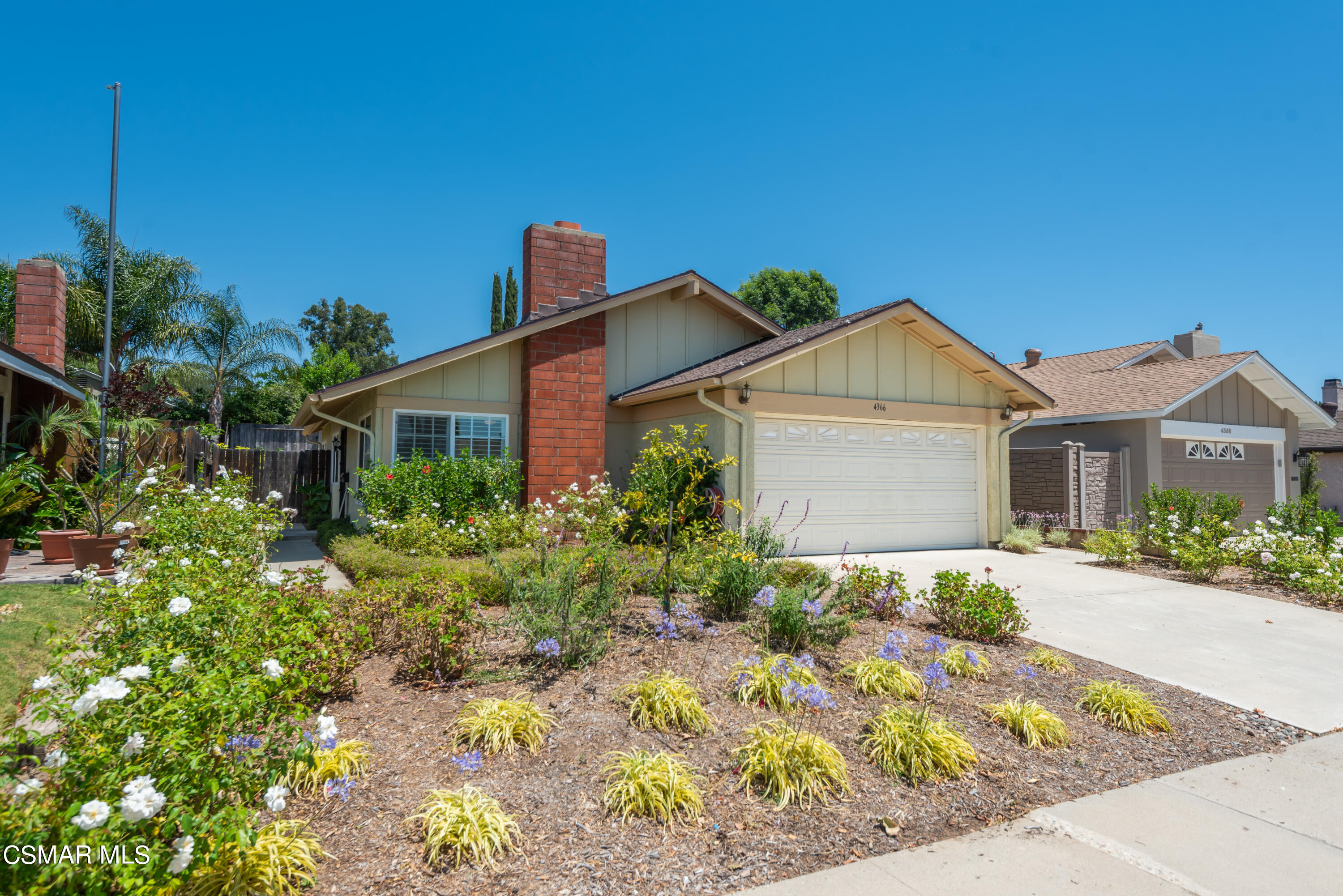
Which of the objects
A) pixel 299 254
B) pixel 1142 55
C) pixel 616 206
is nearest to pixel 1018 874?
pixel 1142 55

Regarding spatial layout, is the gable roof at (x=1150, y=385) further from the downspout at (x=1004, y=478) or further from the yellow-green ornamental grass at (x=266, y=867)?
the yellow-green ornamental grass at (x=266, y=867)

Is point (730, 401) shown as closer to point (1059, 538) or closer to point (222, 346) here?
point (1059, 538)

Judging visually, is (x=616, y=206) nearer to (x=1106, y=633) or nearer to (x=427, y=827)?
(x=1106, y=633)

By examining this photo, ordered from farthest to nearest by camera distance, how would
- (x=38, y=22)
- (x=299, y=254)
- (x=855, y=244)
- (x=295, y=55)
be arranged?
(x=299, y=254), (x=855, y=244), (x=295, y=55), (x=38, y=22)

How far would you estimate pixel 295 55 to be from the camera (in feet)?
36.2

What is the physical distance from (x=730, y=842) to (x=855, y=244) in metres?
16.6

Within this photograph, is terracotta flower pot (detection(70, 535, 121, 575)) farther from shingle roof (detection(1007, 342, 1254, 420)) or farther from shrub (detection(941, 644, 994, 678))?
shingle roof (detection(1007, 342, 1254, 420))

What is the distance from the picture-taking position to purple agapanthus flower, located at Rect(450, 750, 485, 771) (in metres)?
3.08

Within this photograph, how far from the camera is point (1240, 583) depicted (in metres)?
9.12

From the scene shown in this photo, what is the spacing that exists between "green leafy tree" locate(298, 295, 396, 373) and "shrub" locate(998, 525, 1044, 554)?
45229 mm

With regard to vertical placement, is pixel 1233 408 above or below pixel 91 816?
above

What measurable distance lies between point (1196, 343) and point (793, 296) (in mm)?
16274

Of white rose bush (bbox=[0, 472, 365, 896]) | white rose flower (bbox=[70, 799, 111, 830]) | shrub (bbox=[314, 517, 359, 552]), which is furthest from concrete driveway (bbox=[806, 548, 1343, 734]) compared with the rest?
shrub (bbox=[314, 517, 359, 552])

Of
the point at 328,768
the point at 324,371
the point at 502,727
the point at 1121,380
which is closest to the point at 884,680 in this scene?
the point at 502,727
